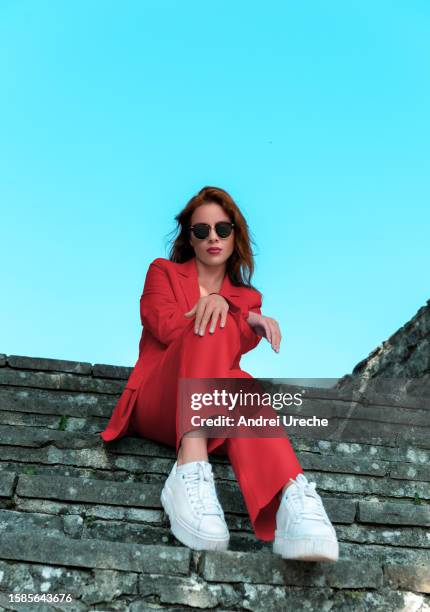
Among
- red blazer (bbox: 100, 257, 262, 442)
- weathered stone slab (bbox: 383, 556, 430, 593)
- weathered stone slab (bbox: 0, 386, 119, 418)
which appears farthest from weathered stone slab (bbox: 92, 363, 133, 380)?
weathered stone slab (bbox: 383, 556, 430, 593)

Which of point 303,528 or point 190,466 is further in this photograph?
point 190,466

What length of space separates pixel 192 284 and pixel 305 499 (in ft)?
4.72

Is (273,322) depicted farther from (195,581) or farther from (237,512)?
(195,581)

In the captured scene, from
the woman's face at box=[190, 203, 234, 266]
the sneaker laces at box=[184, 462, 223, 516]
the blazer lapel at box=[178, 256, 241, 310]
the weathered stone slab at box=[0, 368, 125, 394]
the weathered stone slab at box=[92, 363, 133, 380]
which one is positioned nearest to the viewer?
the sneaker laces at box=[184, 462, 223, 516]

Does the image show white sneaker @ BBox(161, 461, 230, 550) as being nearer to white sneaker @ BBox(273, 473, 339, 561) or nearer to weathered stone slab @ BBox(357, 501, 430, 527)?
white sneaker @ BBox(273, 473, 339, 561)

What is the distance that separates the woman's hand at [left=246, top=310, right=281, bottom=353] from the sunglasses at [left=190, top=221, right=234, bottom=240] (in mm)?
497

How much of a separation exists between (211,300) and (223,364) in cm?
27

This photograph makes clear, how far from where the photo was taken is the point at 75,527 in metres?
2.37

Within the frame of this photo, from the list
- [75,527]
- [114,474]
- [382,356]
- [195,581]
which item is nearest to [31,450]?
[114,474]

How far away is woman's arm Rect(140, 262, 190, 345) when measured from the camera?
114 inches

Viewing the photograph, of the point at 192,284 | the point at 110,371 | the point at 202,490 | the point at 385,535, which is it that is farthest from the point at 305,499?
the point at 110,371

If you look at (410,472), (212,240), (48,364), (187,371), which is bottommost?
(410,472)

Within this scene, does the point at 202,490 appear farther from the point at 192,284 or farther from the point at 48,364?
the point at 48,364

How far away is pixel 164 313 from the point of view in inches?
118
